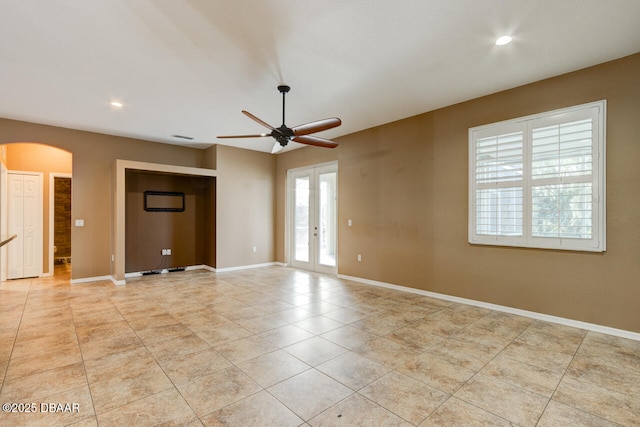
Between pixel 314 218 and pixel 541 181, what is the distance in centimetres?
453

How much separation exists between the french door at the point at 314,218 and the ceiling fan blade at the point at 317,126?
2853 mm

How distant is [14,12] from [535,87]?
18.4 feet

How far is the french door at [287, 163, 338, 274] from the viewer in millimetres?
6770

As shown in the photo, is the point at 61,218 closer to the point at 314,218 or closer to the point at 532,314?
the point at 314,218

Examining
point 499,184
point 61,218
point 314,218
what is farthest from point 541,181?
point 61,218

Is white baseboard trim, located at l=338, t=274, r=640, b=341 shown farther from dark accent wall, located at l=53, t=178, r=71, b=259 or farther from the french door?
dark accent wall, located at l=53, t=178, r=71, b=259

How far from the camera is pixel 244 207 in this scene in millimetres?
7484

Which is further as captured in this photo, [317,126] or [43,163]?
[43,163]

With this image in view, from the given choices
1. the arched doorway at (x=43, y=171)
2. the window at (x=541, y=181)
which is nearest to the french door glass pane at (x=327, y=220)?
the window at (x=541, y=181)

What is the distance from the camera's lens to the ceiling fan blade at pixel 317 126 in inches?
141

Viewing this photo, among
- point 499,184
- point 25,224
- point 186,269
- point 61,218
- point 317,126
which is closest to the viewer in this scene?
point 317,126

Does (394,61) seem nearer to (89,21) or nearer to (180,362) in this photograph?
(89,21)

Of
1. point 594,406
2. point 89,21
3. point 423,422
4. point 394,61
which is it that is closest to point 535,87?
point 394,61

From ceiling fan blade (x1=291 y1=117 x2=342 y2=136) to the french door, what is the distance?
285 cm
